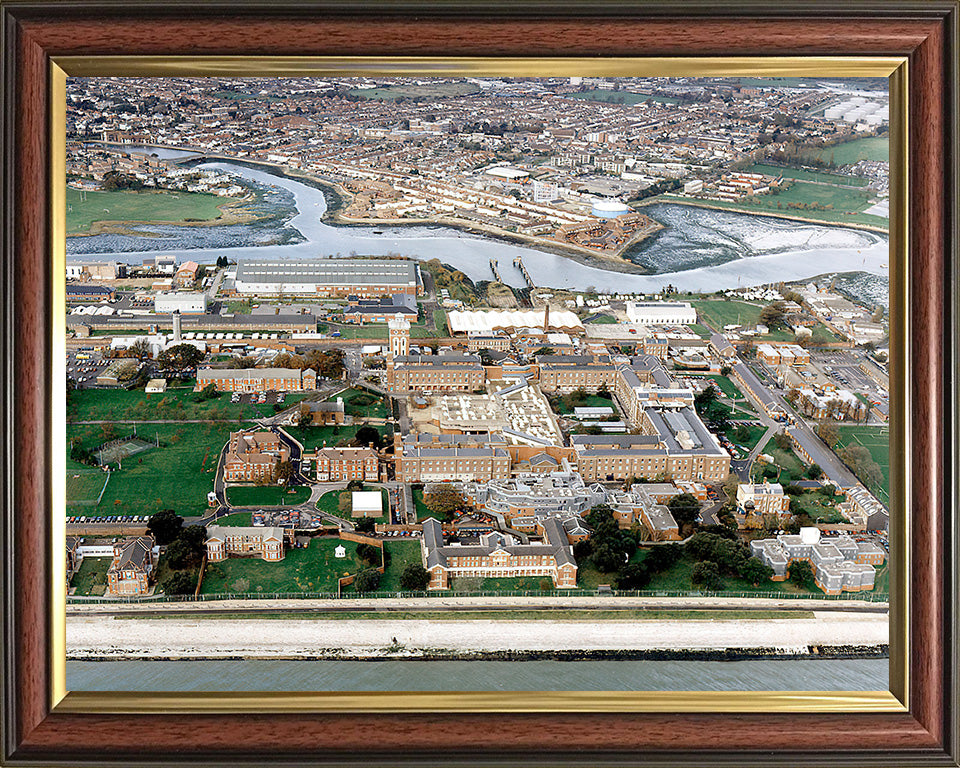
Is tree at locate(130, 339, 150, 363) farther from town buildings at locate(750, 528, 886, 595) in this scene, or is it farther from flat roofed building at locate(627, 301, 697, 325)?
town buildings at locate(750, 528, 886, 595)

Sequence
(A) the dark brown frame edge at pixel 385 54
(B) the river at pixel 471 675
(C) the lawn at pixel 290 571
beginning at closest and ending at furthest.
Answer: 1. (A) the dark brown frame edge at pixel 385 54
2. (B) the river at pixel 471 675
3. (C) the lawn at pixel 290 571

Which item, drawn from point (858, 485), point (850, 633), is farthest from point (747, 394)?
point (850, 633)

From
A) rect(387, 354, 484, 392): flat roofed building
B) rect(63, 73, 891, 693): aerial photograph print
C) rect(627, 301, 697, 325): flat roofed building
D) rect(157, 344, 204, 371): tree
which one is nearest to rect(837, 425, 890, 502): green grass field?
rect(63, 73, 891, 693): aerial photograph print

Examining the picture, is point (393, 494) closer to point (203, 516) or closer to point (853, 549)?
point (203, 516)

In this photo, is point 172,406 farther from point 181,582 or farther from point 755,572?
point 755,572

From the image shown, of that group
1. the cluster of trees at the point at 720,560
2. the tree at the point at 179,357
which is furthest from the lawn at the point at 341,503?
the cluster of trees at the point at 720,560

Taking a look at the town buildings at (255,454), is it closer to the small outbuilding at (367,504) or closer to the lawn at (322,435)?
the lawn at (322,435)

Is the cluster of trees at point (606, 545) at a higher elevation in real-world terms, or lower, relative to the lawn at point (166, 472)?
lower

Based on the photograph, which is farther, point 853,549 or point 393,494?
point 393,494
